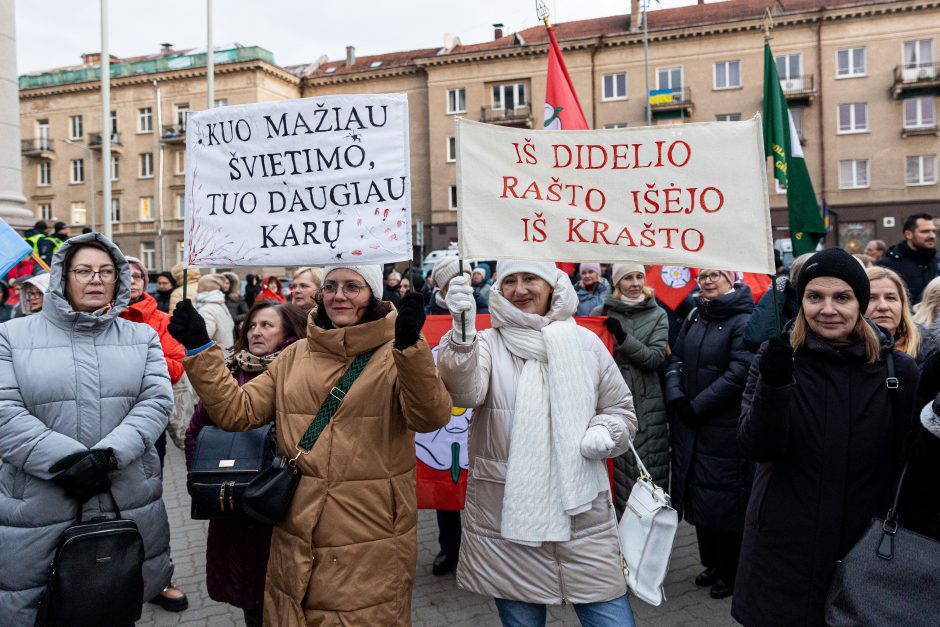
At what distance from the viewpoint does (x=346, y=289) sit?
2891 millimetres

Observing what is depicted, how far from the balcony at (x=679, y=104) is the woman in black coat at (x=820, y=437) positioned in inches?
1476

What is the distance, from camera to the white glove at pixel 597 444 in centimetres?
289

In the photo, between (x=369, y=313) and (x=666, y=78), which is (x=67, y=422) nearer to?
(x=369, y=313)

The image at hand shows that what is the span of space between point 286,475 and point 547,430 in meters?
1.04

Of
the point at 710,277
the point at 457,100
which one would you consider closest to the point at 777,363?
the point at 710,277

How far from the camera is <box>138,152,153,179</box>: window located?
161ft

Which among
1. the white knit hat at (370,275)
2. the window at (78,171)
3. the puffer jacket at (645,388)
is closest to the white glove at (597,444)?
the white knit hat at (370,275)

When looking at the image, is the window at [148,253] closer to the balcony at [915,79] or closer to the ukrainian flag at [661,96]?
the ukrainian flag at [661,96]

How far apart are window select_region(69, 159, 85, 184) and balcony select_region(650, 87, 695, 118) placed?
38754 millimetres

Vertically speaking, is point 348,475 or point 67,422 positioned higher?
point 67,422

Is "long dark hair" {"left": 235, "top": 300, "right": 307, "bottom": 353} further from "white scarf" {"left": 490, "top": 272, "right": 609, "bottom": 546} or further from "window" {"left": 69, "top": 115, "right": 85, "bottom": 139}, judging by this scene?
"window" {"left": 69, "top": 115, "right": 85, "bottom": 139}

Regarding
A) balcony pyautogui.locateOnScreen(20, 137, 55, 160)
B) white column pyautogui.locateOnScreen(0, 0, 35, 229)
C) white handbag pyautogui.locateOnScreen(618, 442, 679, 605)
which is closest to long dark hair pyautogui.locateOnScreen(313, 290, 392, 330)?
white handbag pyautogui.locateOnScreen(618, 442, 679, 605)

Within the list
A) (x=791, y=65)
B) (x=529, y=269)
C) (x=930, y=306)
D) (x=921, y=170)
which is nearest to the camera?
(x=529, y=269)

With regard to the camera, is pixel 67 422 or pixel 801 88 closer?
pixel 67 422
